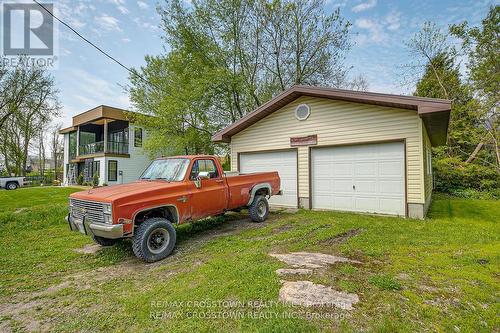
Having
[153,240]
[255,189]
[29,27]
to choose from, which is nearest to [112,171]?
[29,27]

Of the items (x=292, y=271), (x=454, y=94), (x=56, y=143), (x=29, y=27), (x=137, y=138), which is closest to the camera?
(x=292, y=271)

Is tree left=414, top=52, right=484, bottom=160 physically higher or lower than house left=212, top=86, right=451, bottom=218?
higher

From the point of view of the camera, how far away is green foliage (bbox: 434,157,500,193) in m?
16.0

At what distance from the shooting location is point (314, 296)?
122 inches


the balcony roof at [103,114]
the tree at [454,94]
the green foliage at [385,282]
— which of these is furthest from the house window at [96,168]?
the tree at [454,94]


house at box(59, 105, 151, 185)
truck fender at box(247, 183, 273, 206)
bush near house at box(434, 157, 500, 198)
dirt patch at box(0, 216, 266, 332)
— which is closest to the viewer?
dirt patch at box(0, 216, 266, 332)

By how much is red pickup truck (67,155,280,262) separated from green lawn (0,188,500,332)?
0.54 metres

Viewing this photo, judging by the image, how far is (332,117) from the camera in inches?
367

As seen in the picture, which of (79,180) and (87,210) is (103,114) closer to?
(79,180)

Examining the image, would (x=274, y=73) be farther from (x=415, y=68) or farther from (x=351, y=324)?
(x=351, y=324)

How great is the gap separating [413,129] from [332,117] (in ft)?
8.47

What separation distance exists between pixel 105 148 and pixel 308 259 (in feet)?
72.4

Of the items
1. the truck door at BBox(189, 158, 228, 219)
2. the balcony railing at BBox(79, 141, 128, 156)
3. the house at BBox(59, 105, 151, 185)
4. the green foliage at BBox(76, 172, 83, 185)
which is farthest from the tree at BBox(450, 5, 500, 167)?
the green foliage at BBox(76, 172, 83, 185)

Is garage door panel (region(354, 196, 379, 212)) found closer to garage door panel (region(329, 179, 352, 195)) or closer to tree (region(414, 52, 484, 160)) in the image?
garage door panel (region(329, 179, 352, 195))
